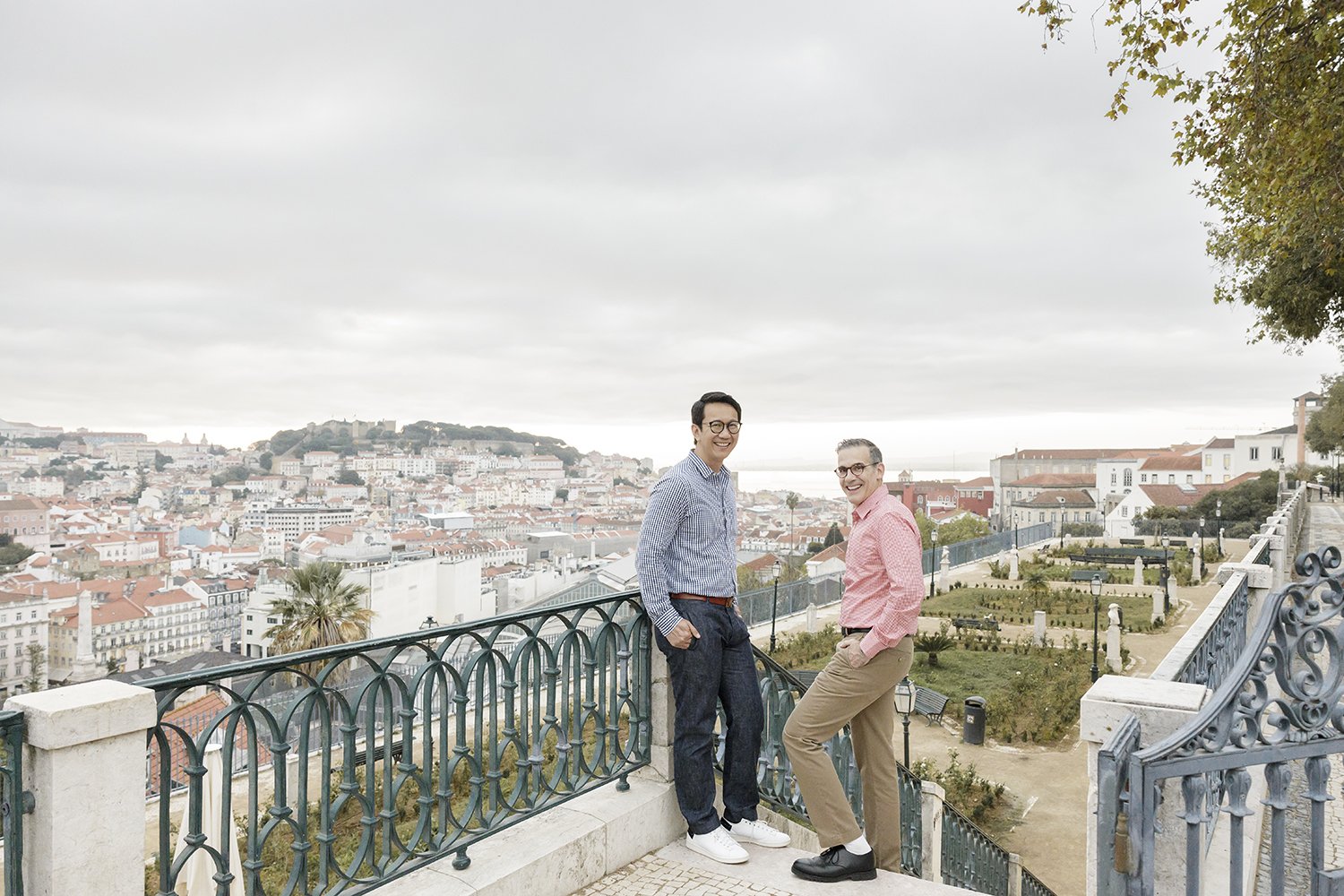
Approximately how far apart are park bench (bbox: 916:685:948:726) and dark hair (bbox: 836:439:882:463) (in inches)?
569

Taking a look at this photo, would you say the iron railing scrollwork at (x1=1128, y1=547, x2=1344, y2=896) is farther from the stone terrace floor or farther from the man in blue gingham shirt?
the man in blue gingham shirt

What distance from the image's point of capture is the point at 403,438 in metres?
162

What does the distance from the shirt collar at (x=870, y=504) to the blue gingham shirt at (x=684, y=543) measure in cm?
56

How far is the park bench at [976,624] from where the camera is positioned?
23.9 metres

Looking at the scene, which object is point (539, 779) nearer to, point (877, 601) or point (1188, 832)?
point (877, 601)

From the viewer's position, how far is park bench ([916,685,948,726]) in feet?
55.5

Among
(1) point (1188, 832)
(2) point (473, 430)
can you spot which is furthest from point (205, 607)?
(2) point (473, 430)

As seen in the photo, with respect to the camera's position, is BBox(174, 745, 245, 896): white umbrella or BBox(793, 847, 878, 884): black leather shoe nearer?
BBox(174, 745, 245, 896): white umbrella

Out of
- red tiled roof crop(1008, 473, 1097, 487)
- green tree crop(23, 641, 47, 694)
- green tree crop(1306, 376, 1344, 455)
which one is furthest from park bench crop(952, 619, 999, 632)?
red tiled roof crop(1008, 473, 1097, 487)

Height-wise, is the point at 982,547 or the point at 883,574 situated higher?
the point at 883,574

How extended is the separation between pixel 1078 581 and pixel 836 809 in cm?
3196

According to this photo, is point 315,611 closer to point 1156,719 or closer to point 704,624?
point 704,624

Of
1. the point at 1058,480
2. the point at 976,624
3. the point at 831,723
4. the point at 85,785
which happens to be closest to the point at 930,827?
the point at 831,723

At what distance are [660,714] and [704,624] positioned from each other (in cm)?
77
